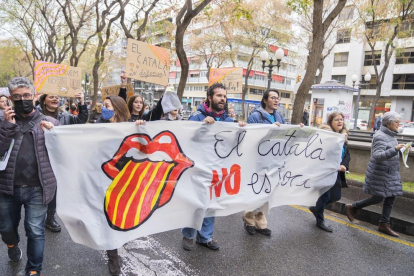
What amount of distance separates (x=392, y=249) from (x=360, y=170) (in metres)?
3.73

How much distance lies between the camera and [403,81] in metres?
33.8

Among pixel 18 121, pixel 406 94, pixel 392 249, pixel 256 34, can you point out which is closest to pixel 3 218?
pixel 18 121

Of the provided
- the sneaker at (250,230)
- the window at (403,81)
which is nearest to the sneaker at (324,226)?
the sneaker at (250,230)

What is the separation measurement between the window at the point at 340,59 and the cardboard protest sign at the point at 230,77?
1400 inches

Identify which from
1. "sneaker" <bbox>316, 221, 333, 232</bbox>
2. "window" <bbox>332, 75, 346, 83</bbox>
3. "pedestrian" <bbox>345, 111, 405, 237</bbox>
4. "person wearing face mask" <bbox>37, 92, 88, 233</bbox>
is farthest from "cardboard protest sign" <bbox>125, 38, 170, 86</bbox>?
"window" <bbox>332, 75, 346, 83</bbox>

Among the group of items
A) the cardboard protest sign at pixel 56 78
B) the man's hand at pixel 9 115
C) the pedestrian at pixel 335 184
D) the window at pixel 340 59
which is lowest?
the pedestrian at pixel 335 184

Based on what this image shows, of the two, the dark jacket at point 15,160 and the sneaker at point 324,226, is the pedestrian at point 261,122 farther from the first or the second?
the dark jacket at point 15,160

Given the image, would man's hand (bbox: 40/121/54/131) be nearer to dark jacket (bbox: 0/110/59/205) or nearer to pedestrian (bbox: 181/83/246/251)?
dark jacket (bbox: 0/110/59/205)

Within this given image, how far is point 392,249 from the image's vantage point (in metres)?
3.84

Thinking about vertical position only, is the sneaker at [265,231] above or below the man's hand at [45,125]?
below

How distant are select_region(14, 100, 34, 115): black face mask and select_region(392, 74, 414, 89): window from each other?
38.5m

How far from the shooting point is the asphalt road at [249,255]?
121 inches

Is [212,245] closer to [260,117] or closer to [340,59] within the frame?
[260,117]

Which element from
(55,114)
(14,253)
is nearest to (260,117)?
(55,114)
